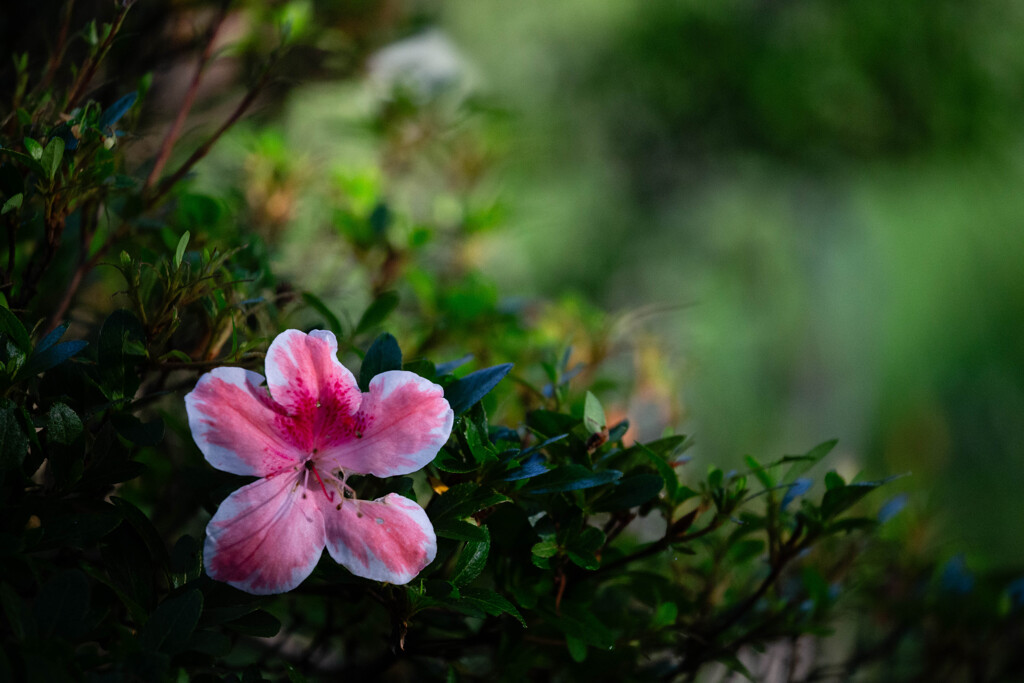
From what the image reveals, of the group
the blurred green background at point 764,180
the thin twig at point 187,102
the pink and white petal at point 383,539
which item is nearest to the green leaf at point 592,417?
the pink and white petal at point 383,539

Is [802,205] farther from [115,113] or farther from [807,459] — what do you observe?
[115,113]

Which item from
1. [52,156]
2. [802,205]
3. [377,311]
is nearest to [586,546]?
[377,311]

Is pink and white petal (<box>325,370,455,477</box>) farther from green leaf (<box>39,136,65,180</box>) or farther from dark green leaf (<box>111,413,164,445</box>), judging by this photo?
green leaf (<box>39,136,65,180</box>)

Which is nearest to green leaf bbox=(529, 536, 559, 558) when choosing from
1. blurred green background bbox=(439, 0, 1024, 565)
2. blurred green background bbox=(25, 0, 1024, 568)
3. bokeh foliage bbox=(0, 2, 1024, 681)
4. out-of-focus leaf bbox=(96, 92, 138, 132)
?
bokeh foliage bbox=(0, 2, 1024, 681)

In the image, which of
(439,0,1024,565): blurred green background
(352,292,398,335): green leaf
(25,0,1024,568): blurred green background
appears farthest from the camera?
(439,0,1024,565): blurred green background

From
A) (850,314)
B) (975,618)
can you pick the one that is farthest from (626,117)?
(975,618)

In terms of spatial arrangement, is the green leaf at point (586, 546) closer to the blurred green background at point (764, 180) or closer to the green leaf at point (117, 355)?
the green leaf at point (117, 355)
